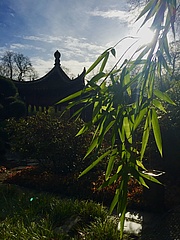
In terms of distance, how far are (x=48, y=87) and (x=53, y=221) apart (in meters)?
14.6

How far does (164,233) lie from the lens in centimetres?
351

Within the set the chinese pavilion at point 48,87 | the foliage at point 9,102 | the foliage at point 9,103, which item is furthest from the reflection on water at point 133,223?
the chinese pavilion at point 48,87

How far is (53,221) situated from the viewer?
3.73m

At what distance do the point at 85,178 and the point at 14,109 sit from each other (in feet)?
24.4

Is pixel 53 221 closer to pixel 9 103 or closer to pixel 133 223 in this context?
pixel 133 223

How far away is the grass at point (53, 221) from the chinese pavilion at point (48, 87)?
12836 millimetres

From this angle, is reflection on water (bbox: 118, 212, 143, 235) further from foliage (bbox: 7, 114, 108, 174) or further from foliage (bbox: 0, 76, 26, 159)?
foliage (bbox: 0, 76, 26, 159)

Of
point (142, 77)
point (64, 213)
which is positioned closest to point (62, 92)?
point (64, 213)

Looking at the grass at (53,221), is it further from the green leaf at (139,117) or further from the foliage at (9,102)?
the foliage at (9,102)

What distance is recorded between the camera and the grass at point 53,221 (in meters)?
3.20

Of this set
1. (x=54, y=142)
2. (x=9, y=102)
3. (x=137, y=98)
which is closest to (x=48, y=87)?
(x=9, y=102)

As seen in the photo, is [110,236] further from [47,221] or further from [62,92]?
[62,92]

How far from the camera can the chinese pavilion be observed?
17.2 metres

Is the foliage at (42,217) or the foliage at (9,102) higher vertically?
the foliage at (9,102)
